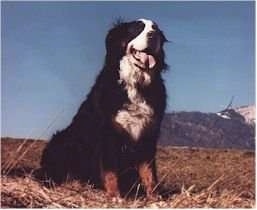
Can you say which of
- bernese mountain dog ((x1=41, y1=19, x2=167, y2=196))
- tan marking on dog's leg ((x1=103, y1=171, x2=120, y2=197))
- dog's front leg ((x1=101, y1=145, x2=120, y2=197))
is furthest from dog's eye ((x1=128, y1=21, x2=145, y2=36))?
tan marking on dog's leg ((x1=103, y1=171, x2=120, y2=197))

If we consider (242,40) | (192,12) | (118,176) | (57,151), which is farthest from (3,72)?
(242,40)

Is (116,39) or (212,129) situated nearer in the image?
Result: (116,39)

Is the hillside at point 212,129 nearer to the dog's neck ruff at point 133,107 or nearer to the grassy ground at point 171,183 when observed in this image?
the grassy ground at point 171,183

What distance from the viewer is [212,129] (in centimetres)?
320

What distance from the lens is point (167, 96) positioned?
3.12 metres

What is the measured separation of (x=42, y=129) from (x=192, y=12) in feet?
3.27

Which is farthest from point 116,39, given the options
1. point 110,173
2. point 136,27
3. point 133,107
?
point 110,173

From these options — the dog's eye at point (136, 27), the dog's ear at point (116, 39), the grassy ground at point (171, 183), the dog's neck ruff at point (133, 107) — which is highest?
the dog's eye at point (136, 27)

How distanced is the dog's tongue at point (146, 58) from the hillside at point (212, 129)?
295 millimetres

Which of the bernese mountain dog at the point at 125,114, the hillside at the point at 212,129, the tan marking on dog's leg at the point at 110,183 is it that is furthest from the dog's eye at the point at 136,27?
the tan marking on dog's leg at the point at 110,183

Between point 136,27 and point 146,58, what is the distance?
0.16 m

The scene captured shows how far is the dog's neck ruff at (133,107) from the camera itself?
3004 millimetres

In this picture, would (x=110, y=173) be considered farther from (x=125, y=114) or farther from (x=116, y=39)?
(x=116, y=39)

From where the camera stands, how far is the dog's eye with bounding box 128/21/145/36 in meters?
2.99
